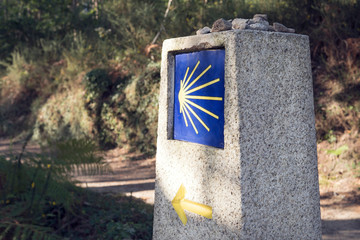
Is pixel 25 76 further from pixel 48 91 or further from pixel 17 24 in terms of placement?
pixel 17 24

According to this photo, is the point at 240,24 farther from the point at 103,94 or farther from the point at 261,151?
the point at 103,94

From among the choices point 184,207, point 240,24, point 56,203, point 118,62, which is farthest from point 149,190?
point 118,62

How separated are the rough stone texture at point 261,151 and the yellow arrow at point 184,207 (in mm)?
35

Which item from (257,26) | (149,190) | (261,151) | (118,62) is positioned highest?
(118,62)

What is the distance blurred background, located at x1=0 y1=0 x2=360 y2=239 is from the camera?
3.14m

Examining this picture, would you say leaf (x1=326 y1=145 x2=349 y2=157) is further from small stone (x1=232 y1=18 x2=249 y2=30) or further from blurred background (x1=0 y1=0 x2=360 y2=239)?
small stone (x1=232 y1=18 x2=249 y2=30)

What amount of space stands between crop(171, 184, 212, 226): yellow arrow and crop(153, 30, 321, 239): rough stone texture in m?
0.04

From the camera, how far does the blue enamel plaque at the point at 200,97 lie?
2.20 meters

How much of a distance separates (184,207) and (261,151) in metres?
0.70

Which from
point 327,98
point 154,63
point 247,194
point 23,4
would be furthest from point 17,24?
point 247,194

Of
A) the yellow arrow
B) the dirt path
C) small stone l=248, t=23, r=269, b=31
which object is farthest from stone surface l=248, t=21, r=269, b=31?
the dirt path

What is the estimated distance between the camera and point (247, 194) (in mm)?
2039

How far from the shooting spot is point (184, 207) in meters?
2.42

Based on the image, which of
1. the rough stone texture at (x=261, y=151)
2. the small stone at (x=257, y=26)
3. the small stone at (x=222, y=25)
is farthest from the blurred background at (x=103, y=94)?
the small stone at (x=257, y=26)
